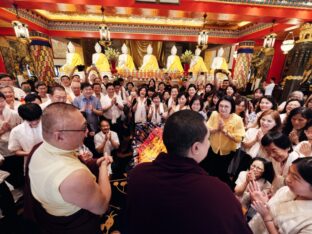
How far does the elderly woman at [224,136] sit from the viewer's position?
104 inches

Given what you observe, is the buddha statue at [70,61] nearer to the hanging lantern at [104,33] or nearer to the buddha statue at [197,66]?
the hanging lantern at [104,33]

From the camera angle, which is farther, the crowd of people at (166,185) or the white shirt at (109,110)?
the white shirt at (109,110)

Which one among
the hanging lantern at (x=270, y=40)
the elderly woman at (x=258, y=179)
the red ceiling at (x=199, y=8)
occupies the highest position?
the red ceiling at (x=199, y=8)

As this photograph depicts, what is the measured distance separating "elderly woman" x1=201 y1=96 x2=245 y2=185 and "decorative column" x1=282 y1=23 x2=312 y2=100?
6.42 meters

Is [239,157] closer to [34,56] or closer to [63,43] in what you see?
[34,56]

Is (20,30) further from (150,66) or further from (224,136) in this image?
(224,136)

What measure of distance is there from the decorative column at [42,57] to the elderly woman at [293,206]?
9.75m

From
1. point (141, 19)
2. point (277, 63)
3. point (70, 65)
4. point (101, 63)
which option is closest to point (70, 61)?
point (70, 65)

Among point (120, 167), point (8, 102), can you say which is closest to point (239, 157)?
point (120, 167)

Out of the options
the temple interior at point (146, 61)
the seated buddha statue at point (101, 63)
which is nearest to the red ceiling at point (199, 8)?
the temple interior at point (146, 61)

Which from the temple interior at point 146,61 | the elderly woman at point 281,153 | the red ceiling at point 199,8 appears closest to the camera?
the elderly woman at point 281,153

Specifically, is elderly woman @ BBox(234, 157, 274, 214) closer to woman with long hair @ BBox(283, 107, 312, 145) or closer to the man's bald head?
woman with long hair @ BBox(283, 107, 312, 145)

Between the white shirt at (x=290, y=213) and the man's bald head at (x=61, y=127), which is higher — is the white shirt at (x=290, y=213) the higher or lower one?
the lower one

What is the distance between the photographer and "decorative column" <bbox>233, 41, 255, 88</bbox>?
371 inches
